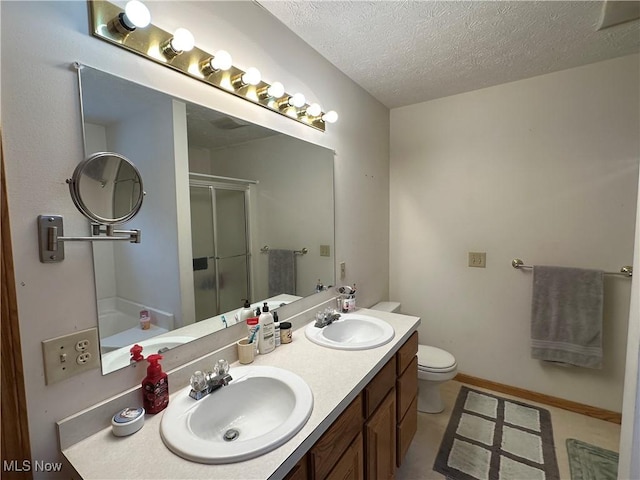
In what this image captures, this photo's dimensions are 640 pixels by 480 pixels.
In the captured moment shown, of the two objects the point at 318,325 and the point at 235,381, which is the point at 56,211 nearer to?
the point at 235,381

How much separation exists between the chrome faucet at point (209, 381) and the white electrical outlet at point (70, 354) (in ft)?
0.92

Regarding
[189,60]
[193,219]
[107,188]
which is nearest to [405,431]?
[193,219]

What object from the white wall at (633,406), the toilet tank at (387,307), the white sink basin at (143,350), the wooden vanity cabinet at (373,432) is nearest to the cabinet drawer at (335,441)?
the wooden vanity cabinet at (373,432)

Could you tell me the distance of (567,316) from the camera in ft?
6.46

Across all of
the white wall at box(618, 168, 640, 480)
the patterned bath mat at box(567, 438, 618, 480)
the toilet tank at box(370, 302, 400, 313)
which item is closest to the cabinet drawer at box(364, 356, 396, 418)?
the white wall at box(618, 168, 640, 480)

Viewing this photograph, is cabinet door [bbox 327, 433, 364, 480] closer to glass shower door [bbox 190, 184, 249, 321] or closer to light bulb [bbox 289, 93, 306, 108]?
glass shower door [bbox 190, 184, 249, 321]

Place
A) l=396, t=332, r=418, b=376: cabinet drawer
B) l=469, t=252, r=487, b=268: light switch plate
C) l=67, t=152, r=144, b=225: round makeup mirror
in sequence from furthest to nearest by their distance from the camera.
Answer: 1. l=469, t=252, r=487, b=268: light switch plate
2. l=396, t=332, r=418, b=376: cabinet drawer
3. l=67, t=152, r=144, b=225: round makeup mirror

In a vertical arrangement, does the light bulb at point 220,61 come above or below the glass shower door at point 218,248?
above

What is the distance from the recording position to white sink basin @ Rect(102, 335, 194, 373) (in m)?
0.85

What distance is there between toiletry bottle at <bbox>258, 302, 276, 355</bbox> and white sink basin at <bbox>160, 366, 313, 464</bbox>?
144 mm

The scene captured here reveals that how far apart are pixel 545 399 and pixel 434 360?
0.96 metres

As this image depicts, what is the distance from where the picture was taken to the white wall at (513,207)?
1865 millimetres

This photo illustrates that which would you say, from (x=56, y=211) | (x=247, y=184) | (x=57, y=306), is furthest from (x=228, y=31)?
(x=57, y=306)

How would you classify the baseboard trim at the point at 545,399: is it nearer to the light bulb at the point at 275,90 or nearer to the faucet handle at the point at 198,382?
the faucet handle at the point at 198,382
